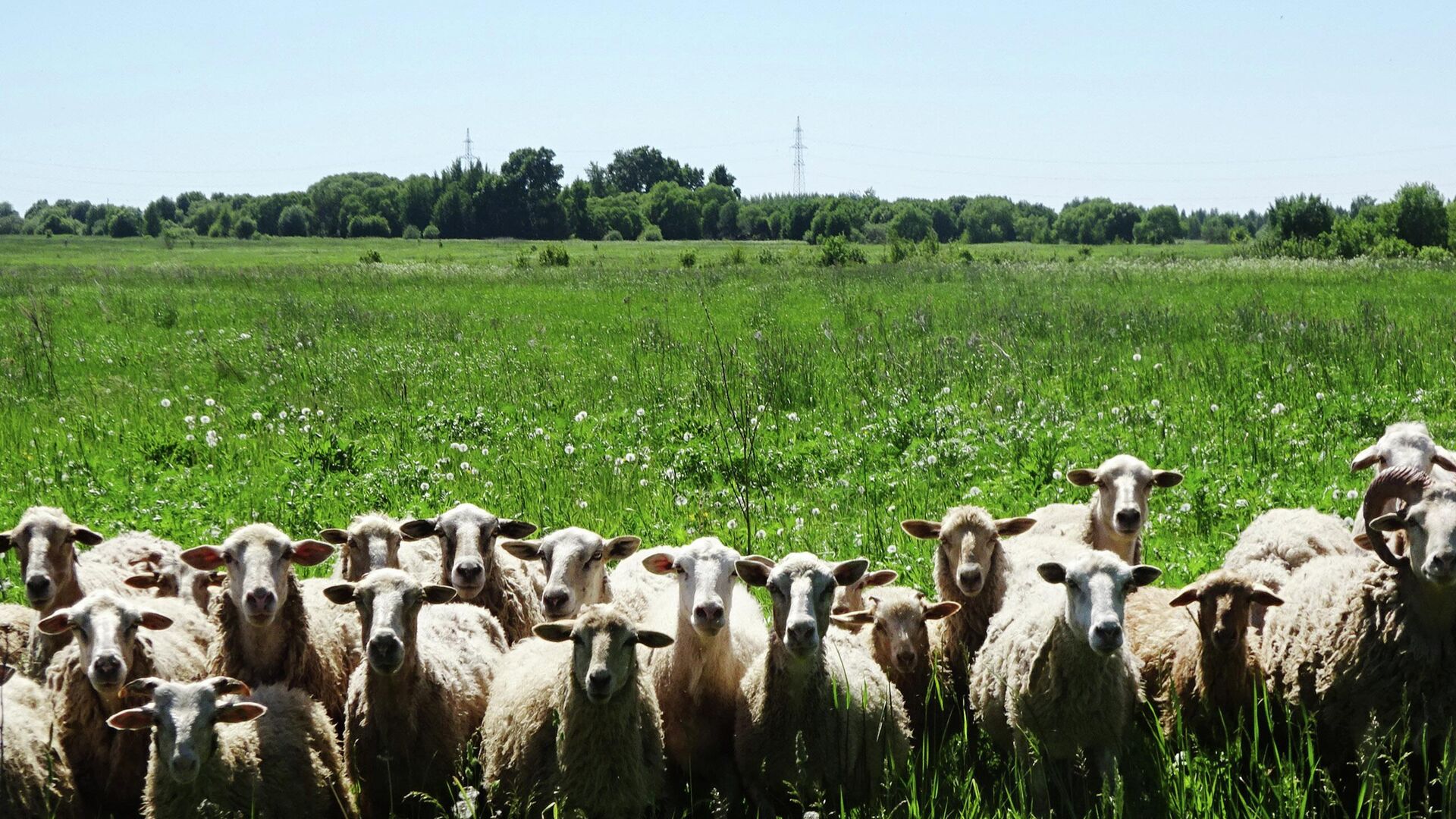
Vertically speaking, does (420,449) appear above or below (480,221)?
below

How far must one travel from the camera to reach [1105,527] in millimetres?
7070

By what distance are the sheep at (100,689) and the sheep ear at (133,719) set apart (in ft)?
0.87

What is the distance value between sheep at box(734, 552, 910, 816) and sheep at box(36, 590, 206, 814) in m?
2.68

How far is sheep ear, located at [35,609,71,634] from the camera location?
16.4ft

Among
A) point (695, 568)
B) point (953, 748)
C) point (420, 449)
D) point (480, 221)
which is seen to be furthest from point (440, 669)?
point (480, 221)

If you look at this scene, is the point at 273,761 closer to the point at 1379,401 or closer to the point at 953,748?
the point at 953,748

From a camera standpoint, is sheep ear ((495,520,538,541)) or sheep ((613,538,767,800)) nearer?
sheep ((613,538,767,800))

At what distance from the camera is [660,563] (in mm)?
5789

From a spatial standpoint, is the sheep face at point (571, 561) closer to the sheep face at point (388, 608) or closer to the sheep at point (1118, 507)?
the sheep face at point (388, 608)

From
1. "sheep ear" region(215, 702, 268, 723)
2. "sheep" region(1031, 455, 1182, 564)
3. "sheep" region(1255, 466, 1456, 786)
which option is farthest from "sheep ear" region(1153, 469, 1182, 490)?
"sheep ear" region(215, 702, 268, 723)

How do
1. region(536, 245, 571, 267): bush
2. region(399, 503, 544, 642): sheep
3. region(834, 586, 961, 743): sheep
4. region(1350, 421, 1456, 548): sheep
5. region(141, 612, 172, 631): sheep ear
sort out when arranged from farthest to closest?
region(536, 245, 571, 267): bush < region(1350, 421, 1456, 548): sheep < region(399, 503, 544, 642): sheep < region(834, 586, 961, 743): sheep < region(141, 612, 172, 631): sheep ear

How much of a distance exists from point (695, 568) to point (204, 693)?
7.15 ft

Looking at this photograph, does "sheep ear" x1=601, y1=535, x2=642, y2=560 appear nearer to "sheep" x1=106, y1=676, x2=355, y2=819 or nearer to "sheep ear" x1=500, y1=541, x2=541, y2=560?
"sheep ear" x1=500, y1=541, x2=541, y2=560

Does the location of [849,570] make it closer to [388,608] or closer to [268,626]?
[388,608]
